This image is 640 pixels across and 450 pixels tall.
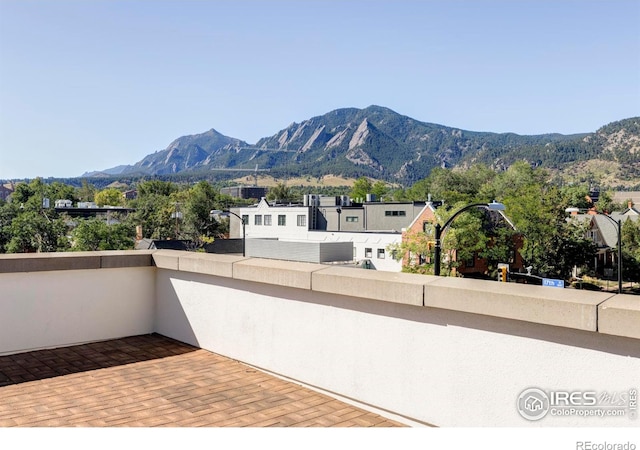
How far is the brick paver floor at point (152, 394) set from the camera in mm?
3926

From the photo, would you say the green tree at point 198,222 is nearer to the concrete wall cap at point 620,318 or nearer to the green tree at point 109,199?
the concrete wall cap at point 620,318

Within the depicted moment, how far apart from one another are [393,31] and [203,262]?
16.2 metres

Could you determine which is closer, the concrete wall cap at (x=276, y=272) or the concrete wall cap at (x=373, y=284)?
the concrete wall cap at (x=373, y=284)

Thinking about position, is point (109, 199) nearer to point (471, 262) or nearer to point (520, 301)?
point (471, 262)

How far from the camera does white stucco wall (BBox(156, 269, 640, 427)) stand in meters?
3.05

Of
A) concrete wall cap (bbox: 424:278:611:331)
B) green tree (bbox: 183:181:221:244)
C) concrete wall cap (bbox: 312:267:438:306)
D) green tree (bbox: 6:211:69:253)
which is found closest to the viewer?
concrete wall cap (bbox: 424:278:611:331)

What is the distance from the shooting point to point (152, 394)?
4.49 meters

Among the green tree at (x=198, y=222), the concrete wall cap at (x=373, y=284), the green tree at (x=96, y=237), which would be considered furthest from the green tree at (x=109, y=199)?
the concrete wall cap at (x=373, y=284)

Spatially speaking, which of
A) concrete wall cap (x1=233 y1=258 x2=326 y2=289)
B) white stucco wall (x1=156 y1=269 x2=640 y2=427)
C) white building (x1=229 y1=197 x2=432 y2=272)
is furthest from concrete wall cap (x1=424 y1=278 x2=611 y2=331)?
white building (x1=229 y1=197 x2=432 y2=272)

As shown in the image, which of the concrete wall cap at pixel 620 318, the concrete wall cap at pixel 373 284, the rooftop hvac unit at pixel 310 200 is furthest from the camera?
the rooftop hvac unit at pixel 310 200

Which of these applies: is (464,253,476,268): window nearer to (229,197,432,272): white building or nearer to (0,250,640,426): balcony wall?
(229,197,432,272): white building

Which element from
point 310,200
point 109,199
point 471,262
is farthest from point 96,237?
point 109,199

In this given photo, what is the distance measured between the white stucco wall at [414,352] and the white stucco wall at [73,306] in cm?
125

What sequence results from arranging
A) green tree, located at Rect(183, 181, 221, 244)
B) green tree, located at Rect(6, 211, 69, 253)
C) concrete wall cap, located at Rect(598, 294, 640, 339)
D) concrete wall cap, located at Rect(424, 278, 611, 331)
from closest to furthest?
1. concrete wall cap, located at Rect(598, 294, 640, 339)
2. concrete wall cap, located at Rect(424, 278, 611, 331)
3. green tree, located at Rect(6, 211, 69, 253)
4. green tree, located at Rect(183, 181, 221, 244)
